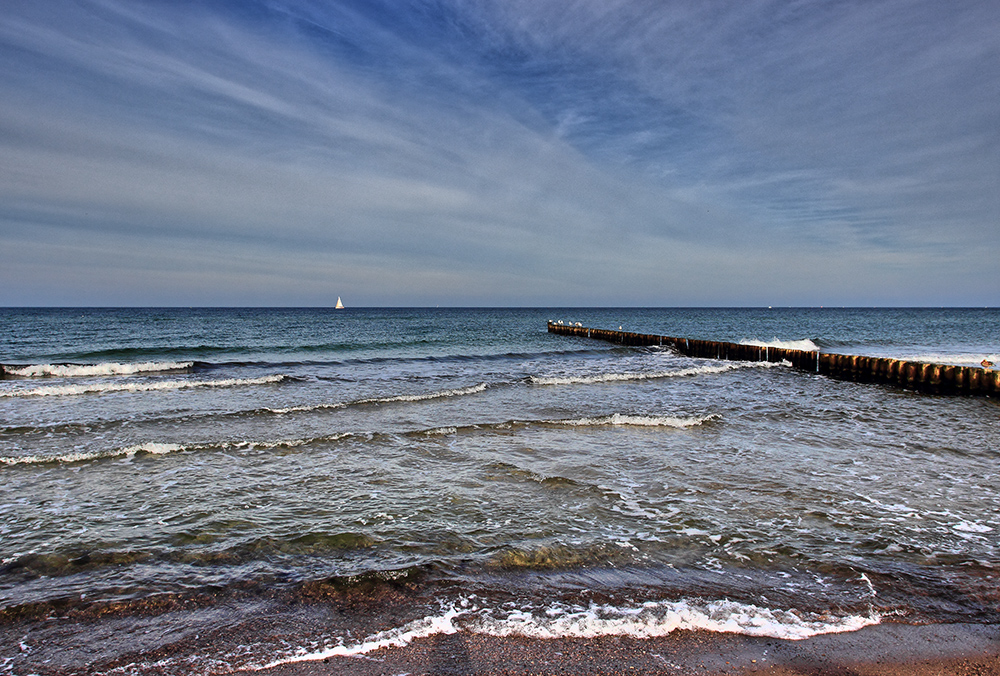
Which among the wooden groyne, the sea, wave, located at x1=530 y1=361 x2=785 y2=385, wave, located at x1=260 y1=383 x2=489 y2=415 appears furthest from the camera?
wave, located at x1=530 y1=361 x2=785 y2=385

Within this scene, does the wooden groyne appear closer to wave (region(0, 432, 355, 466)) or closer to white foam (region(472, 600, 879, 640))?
white foam (region(472, 600, 879, 640))

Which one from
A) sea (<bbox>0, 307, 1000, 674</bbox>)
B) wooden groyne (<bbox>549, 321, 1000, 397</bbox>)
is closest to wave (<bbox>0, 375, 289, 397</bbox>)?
sea (<bbox>0, 307, 1000, 674</bbox>)

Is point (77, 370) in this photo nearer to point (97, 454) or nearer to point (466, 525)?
point (97, 454)

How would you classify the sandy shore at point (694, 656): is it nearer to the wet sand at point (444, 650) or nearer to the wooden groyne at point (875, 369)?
the wet sand at point (444, 650)

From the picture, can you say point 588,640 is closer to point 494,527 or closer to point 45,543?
point 494,527

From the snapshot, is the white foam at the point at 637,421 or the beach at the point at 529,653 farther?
the white foam at the point at 637,421

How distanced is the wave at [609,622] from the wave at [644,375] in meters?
15.0

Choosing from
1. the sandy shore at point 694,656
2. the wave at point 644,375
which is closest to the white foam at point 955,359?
the wave at point 644,375

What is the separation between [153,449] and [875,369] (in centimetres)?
2364

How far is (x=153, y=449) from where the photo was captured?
9.76 m

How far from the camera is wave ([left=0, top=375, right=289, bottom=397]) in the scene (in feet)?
54.4

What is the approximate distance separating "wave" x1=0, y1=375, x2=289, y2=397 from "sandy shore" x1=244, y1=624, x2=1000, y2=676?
17.2m

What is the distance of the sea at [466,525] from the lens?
4.25 m

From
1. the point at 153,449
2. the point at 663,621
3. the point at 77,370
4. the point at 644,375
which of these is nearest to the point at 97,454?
the point at 153,449
